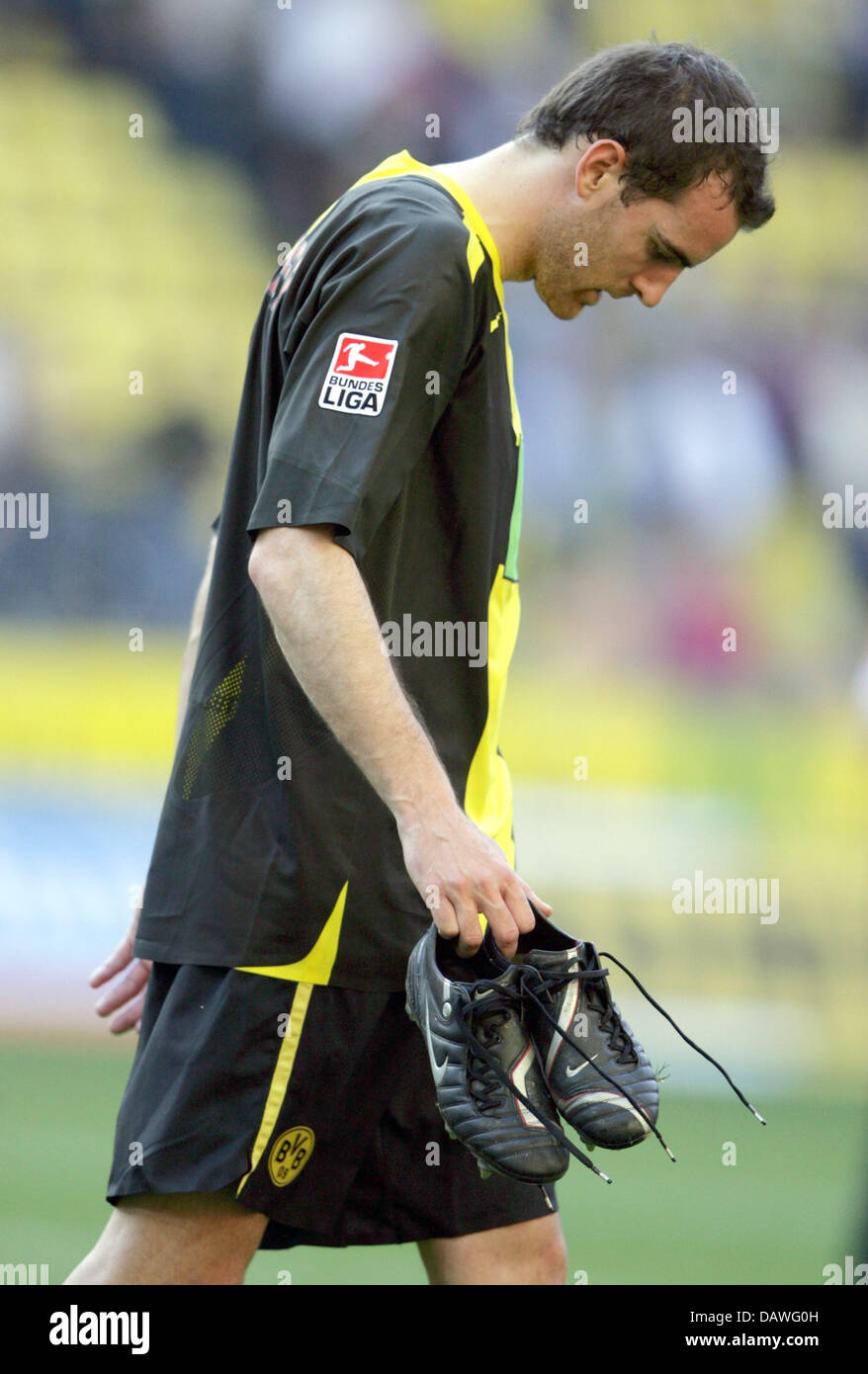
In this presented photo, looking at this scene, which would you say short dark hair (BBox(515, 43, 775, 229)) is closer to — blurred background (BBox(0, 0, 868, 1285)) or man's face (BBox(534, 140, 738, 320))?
man's face (BBox(534, 140, 738, 320))

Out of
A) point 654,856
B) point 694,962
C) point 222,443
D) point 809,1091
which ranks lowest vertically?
point 809,1091

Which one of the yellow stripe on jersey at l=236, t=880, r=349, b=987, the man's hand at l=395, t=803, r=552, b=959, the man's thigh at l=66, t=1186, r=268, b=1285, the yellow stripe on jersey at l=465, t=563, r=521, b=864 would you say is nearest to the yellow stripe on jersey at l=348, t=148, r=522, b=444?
the yellow stripe on jersey at l=465, t=563, r=521, b=864

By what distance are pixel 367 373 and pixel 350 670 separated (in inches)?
14.3

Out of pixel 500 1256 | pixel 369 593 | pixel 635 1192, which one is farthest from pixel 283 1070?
pixel 635 1192

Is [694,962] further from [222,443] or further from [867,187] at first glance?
[867,187]

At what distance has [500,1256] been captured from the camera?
2.28 m

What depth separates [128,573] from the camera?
753cm

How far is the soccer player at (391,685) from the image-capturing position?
1893 mm

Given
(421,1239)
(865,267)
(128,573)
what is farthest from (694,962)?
(865,267)

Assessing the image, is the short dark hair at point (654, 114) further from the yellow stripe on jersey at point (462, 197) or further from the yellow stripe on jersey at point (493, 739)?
the yellow stripe on jersey at point (493, 739)

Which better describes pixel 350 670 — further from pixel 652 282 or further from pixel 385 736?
pixel 652 282

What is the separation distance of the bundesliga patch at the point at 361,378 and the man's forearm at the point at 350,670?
6.3 inches

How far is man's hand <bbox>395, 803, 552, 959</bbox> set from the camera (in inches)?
70.9

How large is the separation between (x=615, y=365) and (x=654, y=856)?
3.17 metres
